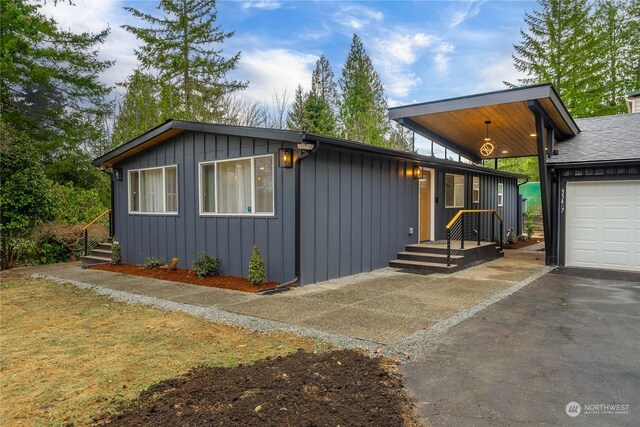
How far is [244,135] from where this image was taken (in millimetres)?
6711

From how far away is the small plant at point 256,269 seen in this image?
6528 millimetres

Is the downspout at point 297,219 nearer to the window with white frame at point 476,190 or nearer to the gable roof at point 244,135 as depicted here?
the gable roof at point 244,135

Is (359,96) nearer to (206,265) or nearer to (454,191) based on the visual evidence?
(454,191)

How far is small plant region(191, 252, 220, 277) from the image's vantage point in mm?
7395

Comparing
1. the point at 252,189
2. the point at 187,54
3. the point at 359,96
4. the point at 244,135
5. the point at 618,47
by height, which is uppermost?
the point at 618,47

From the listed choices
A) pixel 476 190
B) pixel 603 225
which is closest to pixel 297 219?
pixel 603 225

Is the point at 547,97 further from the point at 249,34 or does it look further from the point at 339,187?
the point at 249,34

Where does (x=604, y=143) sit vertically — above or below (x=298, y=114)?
below

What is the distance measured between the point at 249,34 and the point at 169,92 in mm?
4345

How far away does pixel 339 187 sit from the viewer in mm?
7191

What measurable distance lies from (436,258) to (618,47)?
19.0 m

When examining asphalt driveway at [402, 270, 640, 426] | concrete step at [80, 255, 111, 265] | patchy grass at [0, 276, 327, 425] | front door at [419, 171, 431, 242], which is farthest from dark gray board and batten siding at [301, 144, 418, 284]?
concrete step at [80, 255, 111, 265]

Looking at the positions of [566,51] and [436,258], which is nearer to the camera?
[436,258]

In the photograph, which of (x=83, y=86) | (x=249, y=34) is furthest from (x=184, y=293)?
(x=249, y=34)
